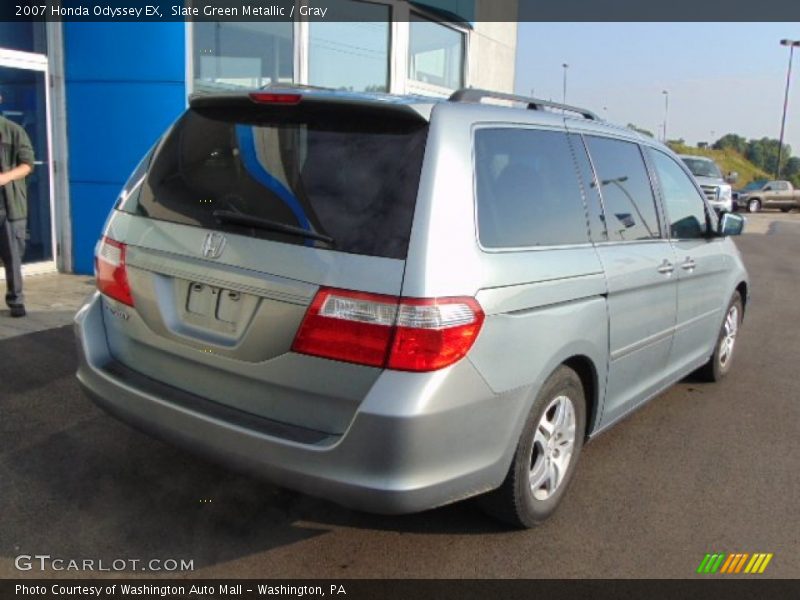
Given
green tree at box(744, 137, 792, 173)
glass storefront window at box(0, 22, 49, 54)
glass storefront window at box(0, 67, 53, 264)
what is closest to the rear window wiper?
glass storefront window at box(0, 67, 53, 264)

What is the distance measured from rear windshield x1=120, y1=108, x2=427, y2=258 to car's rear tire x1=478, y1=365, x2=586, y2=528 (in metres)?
1.00

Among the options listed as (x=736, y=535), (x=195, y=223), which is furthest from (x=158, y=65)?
(x=736, y=535)

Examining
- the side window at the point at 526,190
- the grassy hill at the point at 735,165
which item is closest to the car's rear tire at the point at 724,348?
the side window at the point at 526,190

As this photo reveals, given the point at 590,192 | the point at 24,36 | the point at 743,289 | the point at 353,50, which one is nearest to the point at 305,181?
the point at 590,192

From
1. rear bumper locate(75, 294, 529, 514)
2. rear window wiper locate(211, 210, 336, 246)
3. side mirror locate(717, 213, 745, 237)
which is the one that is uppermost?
rear window wiper locate(211, 210, 336, 246)

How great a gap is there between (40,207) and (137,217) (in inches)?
226

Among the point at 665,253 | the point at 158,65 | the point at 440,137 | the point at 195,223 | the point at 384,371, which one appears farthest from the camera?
the point at 158,65

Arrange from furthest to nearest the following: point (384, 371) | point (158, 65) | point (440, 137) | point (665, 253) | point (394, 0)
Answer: point (394, 0) < point (158, 65) < point (665, 253) < point (440, 137) < point (384, 371)

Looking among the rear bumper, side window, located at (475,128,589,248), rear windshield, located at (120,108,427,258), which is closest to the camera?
the rear bumper

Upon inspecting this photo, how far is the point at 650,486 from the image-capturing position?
3715 millimetres

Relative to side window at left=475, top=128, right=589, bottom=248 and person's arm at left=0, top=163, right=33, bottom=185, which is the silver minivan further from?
person's arm at left=0, top=163, right=33, bottom=185

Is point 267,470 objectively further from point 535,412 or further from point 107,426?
point 107,426

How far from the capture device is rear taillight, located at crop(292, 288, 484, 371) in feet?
8.09
